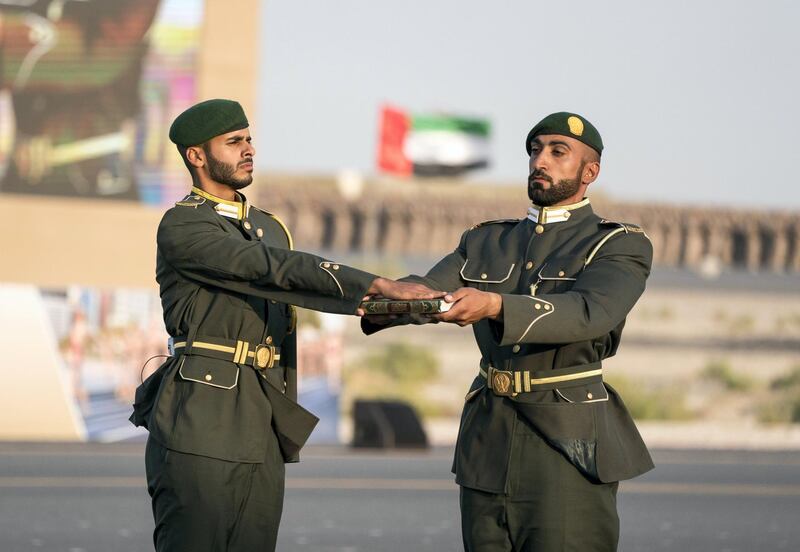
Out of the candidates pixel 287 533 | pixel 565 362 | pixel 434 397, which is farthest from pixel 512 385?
pixel 434 397

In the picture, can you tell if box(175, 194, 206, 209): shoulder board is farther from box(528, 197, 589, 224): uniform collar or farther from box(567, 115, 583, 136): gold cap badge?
box(567, 115, 583, 136): gold cap badge

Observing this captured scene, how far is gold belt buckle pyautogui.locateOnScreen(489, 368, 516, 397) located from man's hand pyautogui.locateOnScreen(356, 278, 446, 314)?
38cm

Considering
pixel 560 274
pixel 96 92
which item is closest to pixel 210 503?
pixel 560 274

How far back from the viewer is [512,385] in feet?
20.3

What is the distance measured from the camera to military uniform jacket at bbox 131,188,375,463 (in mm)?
6297

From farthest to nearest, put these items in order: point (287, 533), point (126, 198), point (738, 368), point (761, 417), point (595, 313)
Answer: point (738, 368)
point (761, 417)
point (126, 198)
point (287, 533)
point (595, 313)

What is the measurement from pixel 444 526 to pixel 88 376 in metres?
9.70

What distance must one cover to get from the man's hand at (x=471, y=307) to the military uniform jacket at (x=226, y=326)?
1.60 ft

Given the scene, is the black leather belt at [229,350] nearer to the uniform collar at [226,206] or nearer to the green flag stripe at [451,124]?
the uniform collar at [226,206]

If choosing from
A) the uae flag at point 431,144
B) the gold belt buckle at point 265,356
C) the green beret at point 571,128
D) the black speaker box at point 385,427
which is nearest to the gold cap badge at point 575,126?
the green beret at point 571,128

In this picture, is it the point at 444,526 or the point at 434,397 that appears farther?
the point at 434,397

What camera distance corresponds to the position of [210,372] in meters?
6.38

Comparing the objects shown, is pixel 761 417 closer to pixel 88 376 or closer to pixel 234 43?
pixel 234 43

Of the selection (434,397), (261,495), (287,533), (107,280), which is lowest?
(434,397)
